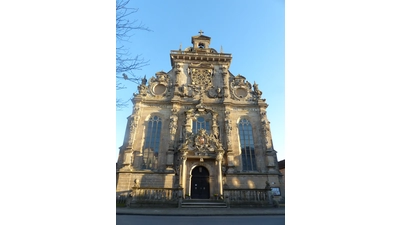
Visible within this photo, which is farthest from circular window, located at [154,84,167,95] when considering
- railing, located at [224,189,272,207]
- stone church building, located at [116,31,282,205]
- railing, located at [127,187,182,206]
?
railing, located at [224,189,272,207]

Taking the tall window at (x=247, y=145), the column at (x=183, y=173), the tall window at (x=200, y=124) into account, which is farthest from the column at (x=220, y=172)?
the tall window at (x=200, y=124)

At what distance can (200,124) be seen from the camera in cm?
1689

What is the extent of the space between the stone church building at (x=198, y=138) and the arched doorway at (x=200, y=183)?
0.22 ft

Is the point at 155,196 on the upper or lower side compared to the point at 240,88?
lower

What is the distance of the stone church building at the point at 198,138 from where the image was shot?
46.6ft

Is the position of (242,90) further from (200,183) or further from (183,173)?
(183,173)

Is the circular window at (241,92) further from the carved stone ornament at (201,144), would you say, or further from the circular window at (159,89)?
the circular window at (159,89)

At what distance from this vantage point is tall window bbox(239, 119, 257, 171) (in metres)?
15.7

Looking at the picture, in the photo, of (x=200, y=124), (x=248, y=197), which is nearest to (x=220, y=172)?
(x=248, y=197)

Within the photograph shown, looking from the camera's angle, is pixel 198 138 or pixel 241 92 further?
pixel 241 92

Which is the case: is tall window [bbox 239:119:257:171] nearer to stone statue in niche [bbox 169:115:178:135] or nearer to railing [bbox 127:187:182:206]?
stone statue in niche [bbox 169:115:178:135]

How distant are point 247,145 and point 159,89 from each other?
9.14 metres
